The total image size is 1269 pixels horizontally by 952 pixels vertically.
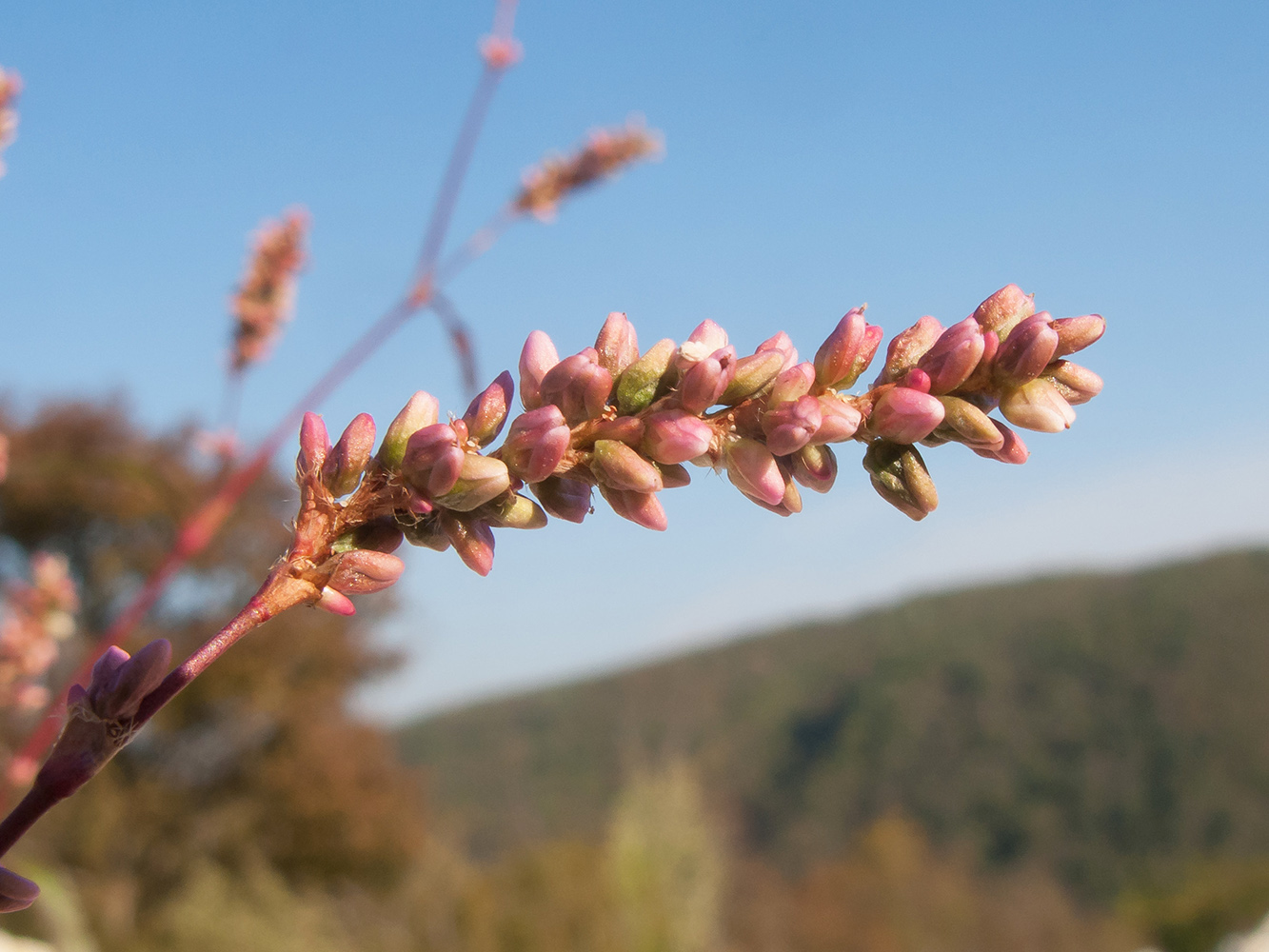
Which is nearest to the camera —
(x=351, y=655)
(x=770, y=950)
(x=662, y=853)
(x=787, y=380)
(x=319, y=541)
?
(x=319, y=541)

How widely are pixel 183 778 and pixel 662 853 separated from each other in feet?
56.1

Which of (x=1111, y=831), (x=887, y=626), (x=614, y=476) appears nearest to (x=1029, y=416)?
(x=614, y=476)

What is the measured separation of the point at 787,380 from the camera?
796 millimetres

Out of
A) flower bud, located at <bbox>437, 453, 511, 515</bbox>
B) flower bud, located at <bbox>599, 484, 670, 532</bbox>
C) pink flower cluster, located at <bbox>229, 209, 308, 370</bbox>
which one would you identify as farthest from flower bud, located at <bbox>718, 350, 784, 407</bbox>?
pink flower cluster, located at <bbox>229, 209, 308, 370</bbox>

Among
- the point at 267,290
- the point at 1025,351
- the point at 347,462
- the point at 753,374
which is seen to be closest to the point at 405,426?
the point at 347,462

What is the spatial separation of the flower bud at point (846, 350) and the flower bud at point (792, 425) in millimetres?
59

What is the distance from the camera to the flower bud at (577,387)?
2.48ft

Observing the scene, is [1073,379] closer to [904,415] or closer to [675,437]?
[904,415]

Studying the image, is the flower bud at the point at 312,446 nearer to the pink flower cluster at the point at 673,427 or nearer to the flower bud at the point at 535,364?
the pink flower cluster at the point at 673,427

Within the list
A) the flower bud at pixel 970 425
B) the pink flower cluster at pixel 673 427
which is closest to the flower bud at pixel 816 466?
the pink flower cluster at pixel 673 427

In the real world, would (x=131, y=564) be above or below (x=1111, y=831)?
above

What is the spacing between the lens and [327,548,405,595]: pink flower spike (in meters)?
0.65

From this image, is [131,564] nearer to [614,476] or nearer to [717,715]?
[614,476]

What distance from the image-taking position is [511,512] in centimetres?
77
